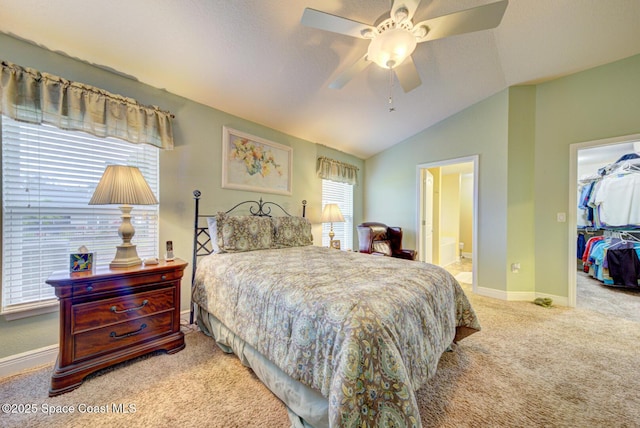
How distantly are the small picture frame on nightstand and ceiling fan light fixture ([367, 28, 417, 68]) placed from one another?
254 centimetres

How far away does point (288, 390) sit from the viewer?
1.33 metres

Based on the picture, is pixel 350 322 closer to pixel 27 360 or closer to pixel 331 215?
pixel 27 360

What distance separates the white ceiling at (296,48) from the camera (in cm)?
173

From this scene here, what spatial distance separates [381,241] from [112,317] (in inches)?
139

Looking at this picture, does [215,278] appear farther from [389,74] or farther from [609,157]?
[609,157]

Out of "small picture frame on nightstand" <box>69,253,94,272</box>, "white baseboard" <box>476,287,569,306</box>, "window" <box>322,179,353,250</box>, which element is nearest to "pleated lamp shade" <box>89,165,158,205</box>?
"small picture frame on nightstand" <box>69,253,94,272</box>

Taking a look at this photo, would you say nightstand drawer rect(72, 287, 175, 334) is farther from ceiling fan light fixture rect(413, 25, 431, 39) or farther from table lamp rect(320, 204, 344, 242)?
ceiling fan light fixture rect(413, 25, 431, 39)

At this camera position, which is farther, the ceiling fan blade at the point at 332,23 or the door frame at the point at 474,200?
the door frame at the point at 474,200

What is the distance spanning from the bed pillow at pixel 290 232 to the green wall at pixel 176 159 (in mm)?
573

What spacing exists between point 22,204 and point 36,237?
264 millimetres

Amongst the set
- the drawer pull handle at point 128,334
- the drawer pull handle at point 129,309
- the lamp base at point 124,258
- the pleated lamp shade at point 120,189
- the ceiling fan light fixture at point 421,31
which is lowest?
the drawer pull handle at point 128,334

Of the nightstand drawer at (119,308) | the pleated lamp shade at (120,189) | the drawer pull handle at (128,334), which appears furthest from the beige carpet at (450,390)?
the pleated lamp shade at (120,189)

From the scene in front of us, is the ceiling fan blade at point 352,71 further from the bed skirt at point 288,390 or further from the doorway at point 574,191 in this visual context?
the doorway at point 574,191

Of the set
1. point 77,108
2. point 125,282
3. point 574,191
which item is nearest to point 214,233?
point 125,282
